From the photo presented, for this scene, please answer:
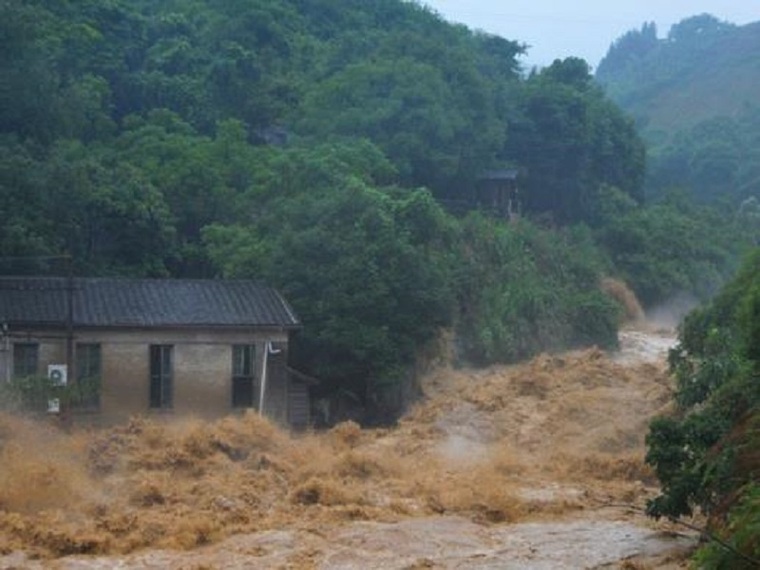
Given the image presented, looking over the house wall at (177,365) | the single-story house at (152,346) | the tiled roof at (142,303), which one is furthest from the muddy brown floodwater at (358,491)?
the tiled roof at (142,303)

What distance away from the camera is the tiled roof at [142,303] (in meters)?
30.5

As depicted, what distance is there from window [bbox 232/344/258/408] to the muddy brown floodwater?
1454 mm

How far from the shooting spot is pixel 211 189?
39.3 m

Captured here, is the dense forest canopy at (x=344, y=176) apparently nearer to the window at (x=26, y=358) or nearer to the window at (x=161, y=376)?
the window at (x=26, y=358)

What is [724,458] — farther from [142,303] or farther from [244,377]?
[142,303]

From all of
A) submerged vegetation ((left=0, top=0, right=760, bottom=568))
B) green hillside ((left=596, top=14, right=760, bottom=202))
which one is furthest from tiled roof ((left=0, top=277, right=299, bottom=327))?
green hillside ((left=596, top=14, right=760, bottom=202))

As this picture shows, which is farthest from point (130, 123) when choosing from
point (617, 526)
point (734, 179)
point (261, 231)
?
point (734, 179)

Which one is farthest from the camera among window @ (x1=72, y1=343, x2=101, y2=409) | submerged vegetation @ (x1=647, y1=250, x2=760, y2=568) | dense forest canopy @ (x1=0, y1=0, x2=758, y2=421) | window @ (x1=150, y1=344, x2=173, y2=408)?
dense forest canopy @ (x1=0, y1=0, x2=758, y2=421)

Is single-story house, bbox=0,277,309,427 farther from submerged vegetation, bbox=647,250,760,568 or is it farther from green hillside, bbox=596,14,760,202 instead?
green hillside, bbox=596,14,760,202

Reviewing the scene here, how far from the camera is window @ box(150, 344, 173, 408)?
3120 centimetres

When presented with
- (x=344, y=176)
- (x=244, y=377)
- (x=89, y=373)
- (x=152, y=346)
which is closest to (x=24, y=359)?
(x=89, y=373)

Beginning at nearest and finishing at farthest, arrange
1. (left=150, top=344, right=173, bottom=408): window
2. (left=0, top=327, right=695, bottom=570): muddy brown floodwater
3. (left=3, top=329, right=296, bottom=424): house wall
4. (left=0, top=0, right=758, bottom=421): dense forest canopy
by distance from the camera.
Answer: (left=0, top=327, right=695, bottom=570): muddy brown floodwater
(left=3, top=329, right=296, bottom=424): house wall
(left=150, top=344, right=173, bottom=408): window
(left=0, top=0, right=758, bottom=421): dense forest canopy

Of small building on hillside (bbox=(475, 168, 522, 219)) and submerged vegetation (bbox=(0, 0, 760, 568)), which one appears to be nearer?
submerged vegetation (bbox=(0, 0, 760, 568))

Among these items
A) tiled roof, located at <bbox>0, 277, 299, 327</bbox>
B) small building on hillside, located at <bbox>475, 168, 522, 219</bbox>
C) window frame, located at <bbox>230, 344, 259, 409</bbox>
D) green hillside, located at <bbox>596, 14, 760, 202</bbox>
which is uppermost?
green hillside, located at <bbox>596, 14, 760, 202</bbox>
